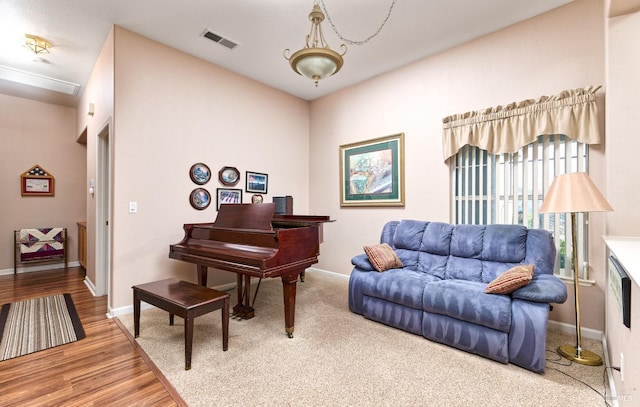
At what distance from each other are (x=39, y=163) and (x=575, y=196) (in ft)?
25.0

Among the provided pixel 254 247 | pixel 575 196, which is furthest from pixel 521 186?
pixel 254 247

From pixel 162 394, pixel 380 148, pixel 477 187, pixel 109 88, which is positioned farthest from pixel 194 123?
pixel 477 187

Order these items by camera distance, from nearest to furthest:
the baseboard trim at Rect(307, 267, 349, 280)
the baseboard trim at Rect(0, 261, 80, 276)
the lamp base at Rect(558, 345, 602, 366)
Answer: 1. the lamp base at Rect(558, 345, 602, 366)
2. the baseboard trim at Rect(307, 267, 349, 280)
3. the baseboard trim at Rect(0, 261, 80, 276)

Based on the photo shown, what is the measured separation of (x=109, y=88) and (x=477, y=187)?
4374mm

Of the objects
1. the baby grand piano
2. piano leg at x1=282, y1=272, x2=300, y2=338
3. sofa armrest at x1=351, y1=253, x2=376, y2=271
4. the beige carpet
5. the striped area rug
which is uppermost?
the baby grand piano

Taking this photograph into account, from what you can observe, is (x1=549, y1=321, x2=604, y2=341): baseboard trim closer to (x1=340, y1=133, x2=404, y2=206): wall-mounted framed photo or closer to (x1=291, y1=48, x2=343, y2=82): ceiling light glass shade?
(x1=340, y1=133, x2=404, y2=206): wall-mounted framed photo

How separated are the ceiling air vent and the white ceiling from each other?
72 millimetres

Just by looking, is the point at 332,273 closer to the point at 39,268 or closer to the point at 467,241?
the point at 467,241

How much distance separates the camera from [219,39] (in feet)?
10.9

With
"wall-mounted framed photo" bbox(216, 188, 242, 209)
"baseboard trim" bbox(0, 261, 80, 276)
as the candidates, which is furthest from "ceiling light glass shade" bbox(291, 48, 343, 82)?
"baseboard trim" bbox(0, 261, 80, 276)

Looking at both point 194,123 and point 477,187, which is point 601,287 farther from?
point 194,123

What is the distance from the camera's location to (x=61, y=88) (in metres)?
4.48

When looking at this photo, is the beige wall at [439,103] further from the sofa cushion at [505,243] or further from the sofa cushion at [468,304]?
the sofa cushion at [468,304]

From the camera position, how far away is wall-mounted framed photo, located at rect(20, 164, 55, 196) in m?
4.96
